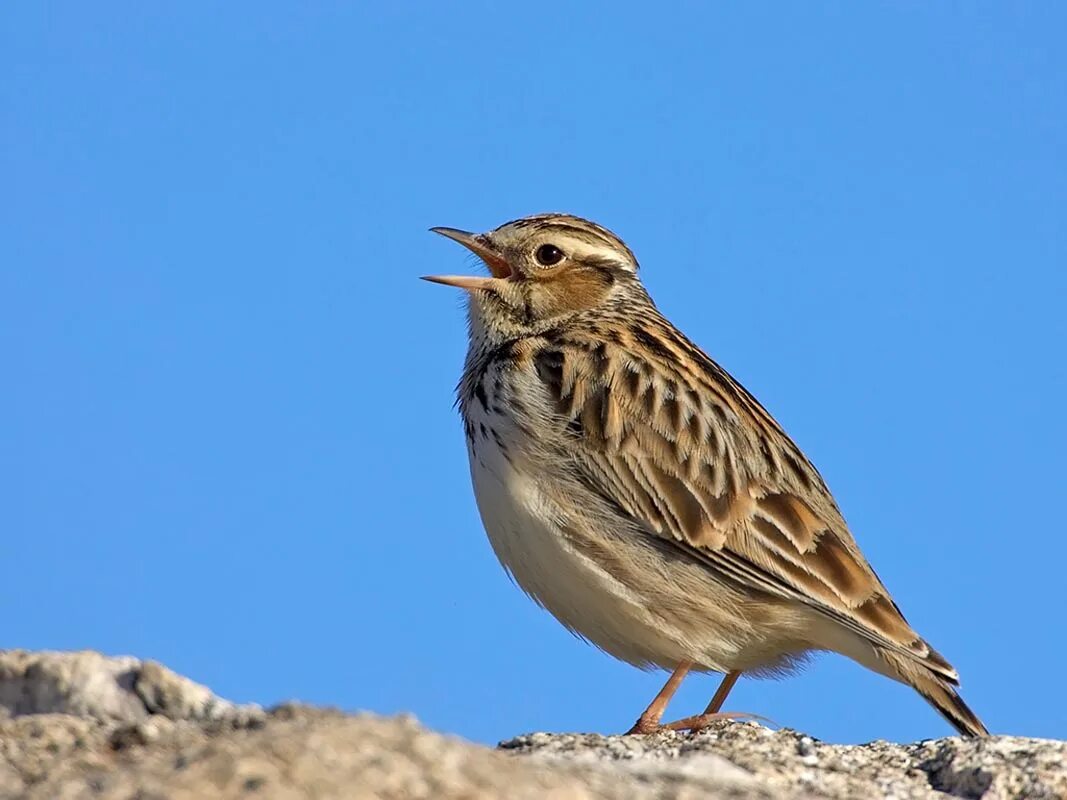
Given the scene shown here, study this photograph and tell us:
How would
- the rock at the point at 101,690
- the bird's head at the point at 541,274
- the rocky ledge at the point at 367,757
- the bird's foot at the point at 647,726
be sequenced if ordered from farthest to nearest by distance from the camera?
the bird's head at the point at 541,274 < the bird's foot at the point at 647,726 < the rock at the point at 101,690 < the rocky ledge at the point at 367,757

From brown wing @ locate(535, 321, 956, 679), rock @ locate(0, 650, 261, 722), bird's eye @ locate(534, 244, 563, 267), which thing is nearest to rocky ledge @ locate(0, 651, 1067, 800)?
rock @ locate(0, 650, 261, 722)

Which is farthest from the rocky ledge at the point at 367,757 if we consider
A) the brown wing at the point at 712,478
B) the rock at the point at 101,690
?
the brown wing at the point at 712,478

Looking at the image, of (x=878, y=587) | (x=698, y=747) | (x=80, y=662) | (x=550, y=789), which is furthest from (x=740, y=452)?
(x=550, y=789)

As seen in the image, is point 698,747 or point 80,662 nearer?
point 80,662

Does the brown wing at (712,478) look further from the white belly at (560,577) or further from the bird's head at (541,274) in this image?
the bird's head at (541,274)

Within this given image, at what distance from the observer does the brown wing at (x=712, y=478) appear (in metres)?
10.5

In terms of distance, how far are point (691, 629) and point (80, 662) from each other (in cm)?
426

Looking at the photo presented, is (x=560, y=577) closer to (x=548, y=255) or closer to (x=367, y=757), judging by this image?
(x=548, y=255)

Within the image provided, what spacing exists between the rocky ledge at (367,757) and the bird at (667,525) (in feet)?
3.63

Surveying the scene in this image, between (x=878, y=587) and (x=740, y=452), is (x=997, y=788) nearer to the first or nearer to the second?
(x=878, y=587)

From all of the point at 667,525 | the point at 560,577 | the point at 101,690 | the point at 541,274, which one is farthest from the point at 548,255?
the point at 101,690

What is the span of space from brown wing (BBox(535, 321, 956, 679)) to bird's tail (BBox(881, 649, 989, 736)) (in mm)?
36

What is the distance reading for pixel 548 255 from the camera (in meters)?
12.8

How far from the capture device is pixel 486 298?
1234 centimetres
